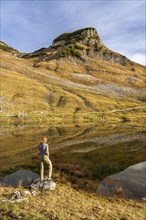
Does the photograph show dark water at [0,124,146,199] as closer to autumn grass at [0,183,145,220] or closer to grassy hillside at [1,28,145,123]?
autumn grass at [0,183,145,220]

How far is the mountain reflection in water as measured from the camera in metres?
26.9

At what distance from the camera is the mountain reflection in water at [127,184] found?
88.2 feet

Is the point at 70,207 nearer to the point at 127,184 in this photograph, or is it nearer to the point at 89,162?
the point at 127,184

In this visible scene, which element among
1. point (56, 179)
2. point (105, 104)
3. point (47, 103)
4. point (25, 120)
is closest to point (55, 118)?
point (25, 120)

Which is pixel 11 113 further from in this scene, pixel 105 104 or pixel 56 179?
pixel 56 179

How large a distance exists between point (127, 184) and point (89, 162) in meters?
9.55

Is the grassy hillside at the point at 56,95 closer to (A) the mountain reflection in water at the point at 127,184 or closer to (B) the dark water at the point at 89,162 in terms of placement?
(B) the dark water at the point at 89,162

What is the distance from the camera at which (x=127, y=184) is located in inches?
1198

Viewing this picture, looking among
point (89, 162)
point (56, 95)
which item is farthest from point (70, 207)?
point (56, 95)

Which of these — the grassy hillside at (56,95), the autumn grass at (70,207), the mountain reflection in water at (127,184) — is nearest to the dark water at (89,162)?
the mountain reflection in water at (127,184)

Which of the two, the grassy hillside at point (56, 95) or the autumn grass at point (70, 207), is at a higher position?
the grassy hillside at point (56, 95)

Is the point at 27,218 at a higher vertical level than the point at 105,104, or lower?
lower

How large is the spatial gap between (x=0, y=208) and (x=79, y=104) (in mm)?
114139

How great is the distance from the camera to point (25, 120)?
9850 cm
